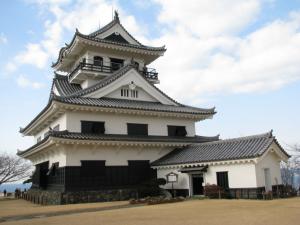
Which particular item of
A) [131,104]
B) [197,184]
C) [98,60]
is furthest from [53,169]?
[98,60]

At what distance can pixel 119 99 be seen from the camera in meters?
26.8

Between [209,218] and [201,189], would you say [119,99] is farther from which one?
[209,218]

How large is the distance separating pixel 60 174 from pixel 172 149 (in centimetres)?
899

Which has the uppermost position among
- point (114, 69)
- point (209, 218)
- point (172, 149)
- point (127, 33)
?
point (127, 33)

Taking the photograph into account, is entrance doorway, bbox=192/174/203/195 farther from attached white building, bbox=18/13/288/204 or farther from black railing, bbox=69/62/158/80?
black railing, bbox=69/62/158/80

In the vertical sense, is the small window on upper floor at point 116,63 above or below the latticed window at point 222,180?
above

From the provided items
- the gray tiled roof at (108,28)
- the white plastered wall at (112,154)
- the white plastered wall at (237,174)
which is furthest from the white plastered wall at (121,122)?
the gray tiled roof at (108,28)

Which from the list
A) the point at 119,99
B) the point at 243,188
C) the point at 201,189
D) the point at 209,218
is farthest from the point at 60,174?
the point at 209,218

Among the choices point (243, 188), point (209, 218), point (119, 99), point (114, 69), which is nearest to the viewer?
point (209, 218)

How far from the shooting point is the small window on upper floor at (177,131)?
90.9 feet

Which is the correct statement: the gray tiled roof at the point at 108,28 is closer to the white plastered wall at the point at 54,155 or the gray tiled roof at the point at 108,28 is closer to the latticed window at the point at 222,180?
the white plastered wall at the point at 54,155

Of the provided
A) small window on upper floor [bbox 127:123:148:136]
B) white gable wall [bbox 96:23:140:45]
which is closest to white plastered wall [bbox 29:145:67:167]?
small window on upper floor [bbox 127:123:148:136]

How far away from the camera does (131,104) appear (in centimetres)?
2609

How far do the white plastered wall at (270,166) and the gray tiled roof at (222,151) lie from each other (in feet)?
1.97
